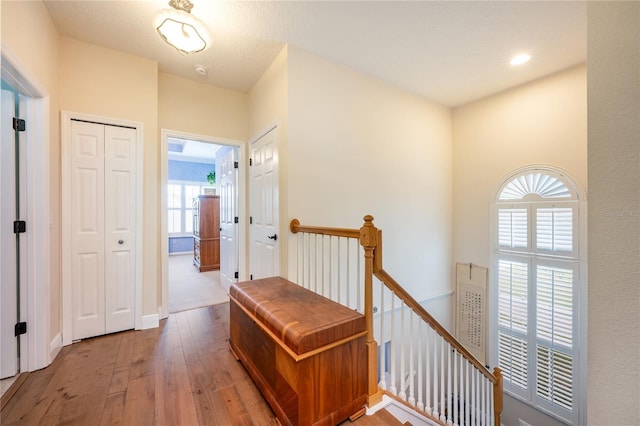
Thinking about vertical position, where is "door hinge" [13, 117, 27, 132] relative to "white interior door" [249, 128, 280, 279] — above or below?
above

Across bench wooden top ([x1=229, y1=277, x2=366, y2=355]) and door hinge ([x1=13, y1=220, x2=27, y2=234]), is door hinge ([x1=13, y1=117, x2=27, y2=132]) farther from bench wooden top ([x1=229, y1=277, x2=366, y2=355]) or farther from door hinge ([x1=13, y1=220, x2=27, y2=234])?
bench wooden top ([x1=229, y1=277, x2=366, y2=355])

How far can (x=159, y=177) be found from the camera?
2736mm

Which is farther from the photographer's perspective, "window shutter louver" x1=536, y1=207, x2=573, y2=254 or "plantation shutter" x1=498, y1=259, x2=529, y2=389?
"plantation shutter" x1=498, y1=259, x2=529, y2=389

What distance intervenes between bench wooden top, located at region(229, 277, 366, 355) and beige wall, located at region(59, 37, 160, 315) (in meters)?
1.26

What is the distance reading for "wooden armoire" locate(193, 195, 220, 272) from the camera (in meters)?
5.21

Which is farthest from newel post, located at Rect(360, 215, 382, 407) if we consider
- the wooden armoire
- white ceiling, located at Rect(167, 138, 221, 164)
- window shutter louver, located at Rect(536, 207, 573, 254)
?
white ceiling, located at Rect(167, 138, 221, 164)

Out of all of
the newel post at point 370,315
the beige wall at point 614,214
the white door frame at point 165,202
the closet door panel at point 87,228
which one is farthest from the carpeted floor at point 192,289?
the beige wall at point 614,214

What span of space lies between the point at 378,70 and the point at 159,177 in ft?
9.10

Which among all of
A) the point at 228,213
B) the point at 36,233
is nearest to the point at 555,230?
the point at 228,213

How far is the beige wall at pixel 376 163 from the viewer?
2.50 meters

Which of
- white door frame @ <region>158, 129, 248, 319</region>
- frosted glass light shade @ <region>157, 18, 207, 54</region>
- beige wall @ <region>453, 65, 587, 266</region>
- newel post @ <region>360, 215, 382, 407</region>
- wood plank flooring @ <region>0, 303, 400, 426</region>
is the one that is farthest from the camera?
beige wall @ <region>453, 65, 587, 266</region>

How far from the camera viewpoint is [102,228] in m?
2.34

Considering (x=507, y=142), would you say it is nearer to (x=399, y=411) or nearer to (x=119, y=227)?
(x=399, y=411)

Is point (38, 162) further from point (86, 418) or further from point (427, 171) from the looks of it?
point (427, 171)
